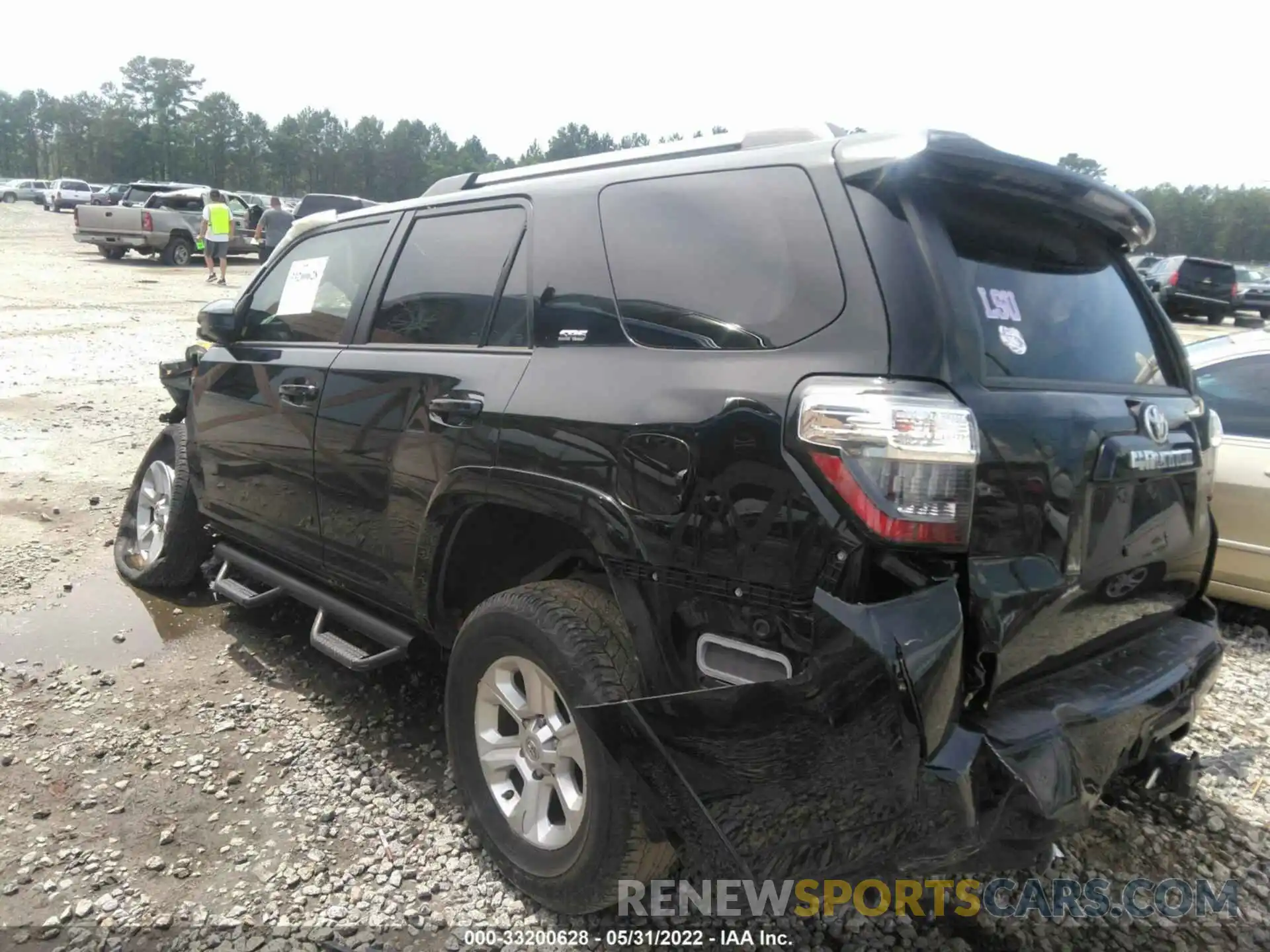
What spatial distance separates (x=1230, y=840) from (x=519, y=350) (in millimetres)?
2782

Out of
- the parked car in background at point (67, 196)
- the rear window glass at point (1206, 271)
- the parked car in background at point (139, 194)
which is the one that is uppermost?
the rear window glass at point (1206, 271)

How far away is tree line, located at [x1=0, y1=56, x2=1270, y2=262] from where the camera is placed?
3068 inches

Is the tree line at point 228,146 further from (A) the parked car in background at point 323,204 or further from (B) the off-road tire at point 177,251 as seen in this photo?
(A) the parked car in background at point 323,204

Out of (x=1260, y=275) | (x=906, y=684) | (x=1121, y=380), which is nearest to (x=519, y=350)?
(x=906, y=684)

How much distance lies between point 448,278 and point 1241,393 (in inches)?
168

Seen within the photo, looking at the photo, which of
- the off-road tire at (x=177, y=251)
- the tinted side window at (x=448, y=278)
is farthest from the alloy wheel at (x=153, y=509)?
the off-road tire at (x=177, y=251)

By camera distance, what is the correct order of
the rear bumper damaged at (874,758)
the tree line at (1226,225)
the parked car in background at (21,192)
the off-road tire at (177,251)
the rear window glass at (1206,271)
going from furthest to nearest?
the tree line at (1226,225)
the parked car in background at (21,192)
the rear window glass at (1206,271)
the off-road tire at (177,251)
the rear bumper damaged at (874,758)

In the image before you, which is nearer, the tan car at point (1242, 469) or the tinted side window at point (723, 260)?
the tinted side window at point (723, 260)

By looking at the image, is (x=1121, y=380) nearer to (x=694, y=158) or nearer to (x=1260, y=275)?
(x=694, y=158)

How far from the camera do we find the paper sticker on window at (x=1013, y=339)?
6.75ft

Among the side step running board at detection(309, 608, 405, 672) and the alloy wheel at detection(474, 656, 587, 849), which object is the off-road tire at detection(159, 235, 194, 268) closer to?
the side step running board at detection(309, 608, 405, 672)

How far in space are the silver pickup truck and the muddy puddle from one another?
2085 cm

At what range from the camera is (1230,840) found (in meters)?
2.86

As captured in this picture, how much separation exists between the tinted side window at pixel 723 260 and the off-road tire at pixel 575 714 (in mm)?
742
